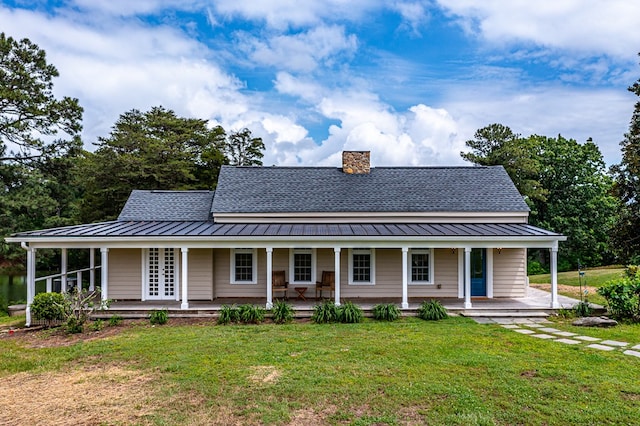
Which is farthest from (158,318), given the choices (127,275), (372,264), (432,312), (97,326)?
(432,312)

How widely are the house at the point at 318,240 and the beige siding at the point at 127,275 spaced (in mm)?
34

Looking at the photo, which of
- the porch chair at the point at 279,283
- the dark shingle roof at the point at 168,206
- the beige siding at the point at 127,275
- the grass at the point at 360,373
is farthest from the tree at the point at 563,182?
the beige siding at the point at 127,275

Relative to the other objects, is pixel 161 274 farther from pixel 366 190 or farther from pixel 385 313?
pixel 366 190

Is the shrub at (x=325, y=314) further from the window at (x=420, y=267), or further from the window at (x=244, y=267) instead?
the window at (x=420, y=267)

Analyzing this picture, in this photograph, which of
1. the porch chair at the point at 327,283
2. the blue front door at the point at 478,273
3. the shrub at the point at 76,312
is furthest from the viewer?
the blue front door at the point at 478,273

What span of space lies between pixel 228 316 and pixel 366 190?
7.68 m

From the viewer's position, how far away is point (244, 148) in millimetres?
34781

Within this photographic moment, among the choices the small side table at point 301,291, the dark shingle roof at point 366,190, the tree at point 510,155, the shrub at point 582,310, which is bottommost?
the shrub at point 582,310

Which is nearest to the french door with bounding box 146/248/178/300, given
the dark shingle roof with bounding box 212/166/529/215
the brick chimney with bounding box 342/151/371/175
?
the dark shingle roof with bounding box 212/166/529/215

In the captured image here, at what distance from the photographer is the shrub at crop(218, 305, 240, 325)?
11.0 meters

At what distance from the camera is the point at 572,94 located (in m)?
19.2

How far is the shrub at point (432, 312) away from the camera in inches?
442

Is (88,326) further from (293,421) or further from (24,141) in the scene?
(24,141)

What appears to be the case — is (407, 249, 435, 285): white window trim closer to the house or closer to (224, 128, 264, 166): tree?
the house
